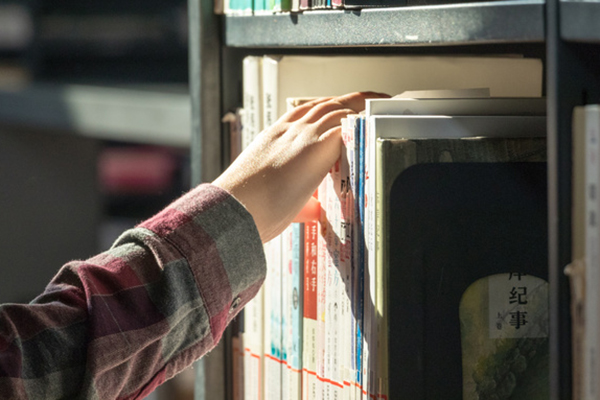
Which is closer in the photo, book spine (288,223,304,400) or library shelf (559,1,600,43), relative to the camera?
library shelf (559,1,600,43)

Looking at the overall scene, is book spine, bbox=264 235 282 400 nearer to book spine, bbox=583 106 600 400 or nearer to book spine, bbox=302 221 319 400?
book spine, bbox=302 221 319 400

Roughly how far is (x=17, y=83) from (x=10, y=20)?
24cm

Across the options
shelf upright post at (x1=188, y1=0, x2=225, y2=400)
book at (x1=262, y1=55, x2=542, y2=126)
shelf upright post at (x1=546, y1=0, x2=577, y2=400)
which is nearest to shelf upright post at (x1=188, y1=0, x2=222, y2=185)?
shelf upright post at (x1=188, y1=0, x2=225, y2=400)

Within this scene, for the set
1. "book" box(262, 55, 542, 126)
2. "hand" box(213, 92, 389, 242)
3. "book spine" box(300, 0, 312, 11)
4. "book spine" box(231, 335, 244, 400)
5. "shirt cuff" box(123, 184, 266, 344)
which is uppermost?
"book spine" box(300, 0, 312, 11)

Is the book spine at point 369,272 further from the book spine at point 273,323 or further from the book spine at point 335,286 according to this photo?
the book spine at point 273,323

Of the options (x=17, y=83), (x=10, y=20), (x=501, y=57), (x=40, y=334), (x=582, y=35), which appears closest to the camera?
(x=582, y=35)

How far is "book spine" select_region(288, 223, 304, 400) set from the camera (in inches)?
33.1

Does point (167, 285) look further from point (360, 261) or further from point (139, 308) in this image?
point (360, 261)

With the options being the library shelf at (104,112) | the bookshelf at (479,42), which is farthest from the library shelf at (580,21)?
the library shelf at (104,112)

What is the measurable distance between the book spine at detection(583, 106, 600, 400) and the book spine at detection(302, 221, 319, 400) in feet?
1.19

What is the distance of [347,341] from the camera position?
75 cm

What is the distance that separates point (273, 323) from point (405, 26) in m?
0.40

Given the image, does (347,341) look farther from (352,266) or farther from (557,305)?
(557,305)

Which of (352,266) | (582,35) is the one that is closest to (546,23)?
(582,35)
